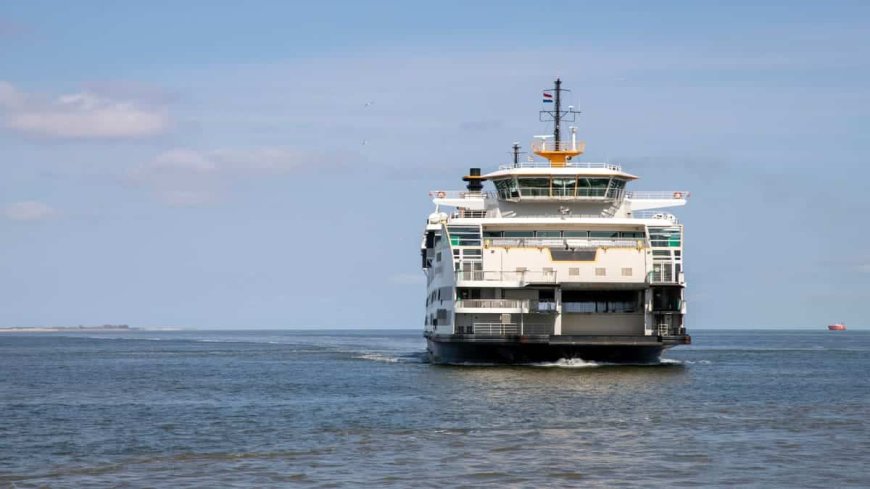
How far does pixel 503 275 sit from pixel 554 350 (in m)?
4.68

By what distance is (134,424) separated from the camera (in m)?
40.3

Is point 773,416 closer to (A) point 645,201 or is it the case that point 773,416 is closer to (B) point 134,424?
(B) point 134,424

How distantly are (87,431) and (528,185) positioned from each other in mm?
34590

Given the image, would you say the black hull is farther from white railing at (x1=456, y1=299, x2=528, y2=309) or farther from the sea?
white railing at (x1=456, y1=299, x2=528, y2=309)

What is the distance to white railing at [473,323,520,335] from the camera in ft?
201

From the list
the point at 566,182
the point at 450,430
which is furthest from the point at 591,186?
the point at 450,430

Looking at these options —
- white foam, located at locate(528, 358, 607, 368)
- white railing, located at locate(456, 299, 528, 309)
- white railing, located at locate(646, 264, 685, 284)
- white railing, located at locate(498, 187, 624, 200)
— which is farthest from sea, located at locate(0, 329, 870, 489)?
white railing, located at locate(498, 187, 624, 200)

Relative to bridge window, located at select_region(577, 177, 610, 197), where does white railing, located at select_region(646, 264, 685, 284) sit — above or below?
below

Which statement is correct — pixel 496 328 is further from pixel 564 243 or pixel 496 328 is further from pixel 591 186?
pixel 591 186

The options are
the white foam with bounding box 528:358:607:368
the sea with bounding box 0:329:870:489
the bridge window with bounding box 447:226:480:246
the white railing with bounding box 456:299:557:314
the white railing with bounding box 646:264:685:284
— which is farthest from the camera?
the bridge window with bounding box 447:226:480:246

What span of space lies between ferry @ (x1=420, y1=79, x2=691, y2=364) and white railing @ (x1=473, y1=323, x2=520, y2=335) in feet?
0.19

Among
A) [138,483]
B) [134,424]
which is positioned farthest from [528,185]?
[138,483]

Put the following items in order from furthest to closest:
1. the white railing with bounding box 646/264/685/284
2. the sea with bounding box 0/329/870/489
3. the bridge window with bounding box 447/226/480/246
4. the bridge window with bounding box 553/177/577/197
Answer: the bridge window with bounding box 553/177/577/197 → the bridge window with bounding box 447/226/480/246 → the white railing with bounding box 646/264/685/284 → the sea with bounding box 0/329/870/489

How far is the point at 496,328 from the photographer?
6159cm
